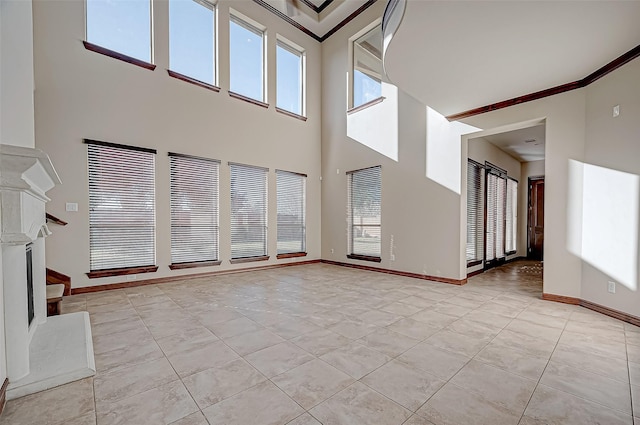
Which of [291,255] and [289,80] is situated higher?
[289,80]

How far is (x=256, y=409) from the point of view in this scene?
1.68 m

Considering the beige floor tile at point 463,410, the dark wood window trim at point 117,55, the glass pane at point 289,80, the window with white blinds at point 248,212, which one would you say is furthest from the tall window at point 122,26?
the beige floor tile at point 463,410

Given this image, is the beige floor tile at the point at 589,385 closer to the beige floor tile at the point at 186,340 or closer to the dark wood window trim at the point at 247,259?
the beige floor tile at the point at 186,340

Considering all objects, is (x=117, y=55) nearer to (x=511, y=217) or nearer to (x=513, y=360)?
(x=513, y=360)

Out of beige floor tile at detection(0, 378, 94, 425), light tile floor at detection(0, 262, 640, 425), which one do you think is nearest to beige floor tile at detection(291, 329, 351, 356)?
light tile floor at detection(0, 262, 640, 425)

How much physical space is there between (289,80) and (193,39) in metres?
2.33

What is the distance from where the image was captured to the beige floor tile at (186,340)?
247cm

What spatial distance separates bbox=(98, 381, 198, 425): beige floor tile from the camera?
160cm

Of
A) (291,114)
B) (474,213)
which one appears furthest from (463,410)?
(291,114)

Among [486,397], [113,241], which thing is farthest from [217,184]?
[486,397]

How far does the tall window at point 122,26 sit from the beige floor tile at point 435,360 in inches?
234

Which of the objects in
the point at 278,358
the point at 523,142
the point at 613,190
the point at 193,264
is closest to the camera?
the point at 278,358

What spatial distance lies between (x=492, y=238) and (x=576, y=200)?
3.20 m

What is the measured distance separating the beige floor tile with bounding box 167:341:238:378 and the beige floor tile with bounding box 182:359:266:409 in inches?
2.8
